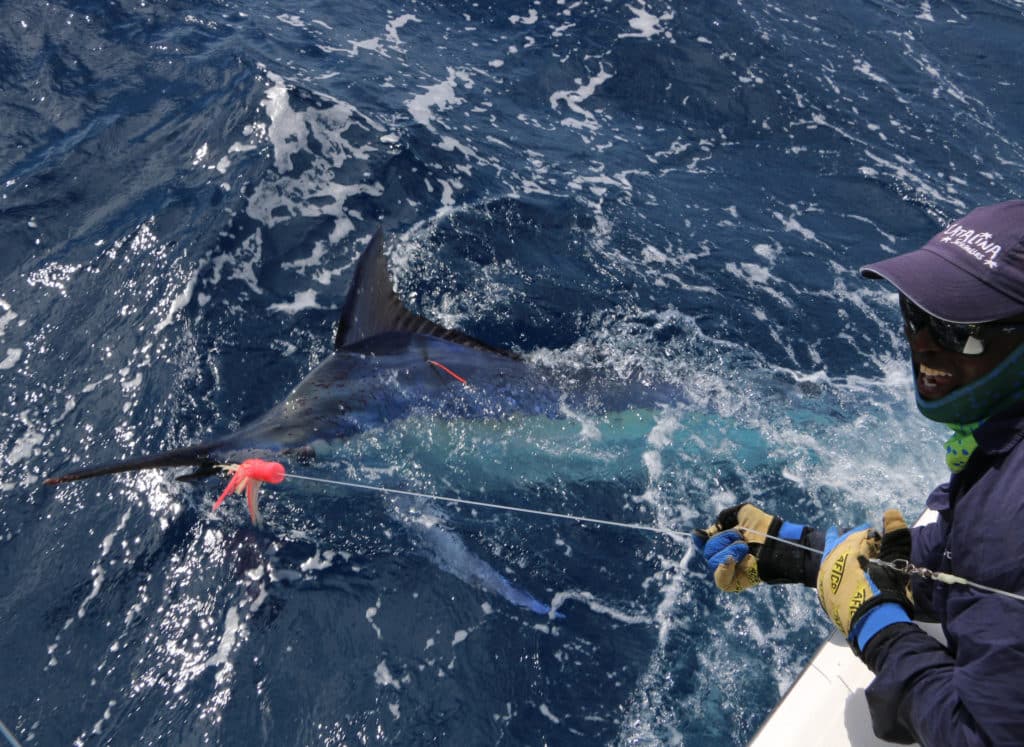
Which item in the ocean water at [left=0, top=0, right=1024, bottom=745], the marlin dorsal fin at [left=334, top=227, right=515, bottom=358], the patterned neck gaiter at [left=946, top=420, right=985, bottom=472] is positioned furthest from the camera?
the marlin dorsal fin at [left=334, top=227, right=515, bottom=358]

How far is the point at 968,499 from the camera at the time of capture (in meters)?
1.86

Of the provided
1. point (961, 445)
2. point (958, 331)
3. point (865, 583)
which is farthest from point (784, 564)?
point (958, 331)

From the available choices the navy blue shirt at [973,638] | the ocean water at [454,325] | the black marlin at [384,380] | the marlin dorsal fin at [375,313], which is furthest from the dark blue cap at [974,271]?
the marlin dorsal fin at [375,313]

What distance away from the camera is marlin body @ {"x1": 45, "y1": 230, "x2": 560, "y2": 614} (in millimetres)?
4160

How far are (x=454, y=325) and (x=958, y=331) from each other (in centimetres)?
409

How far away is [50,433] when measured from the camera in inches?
185

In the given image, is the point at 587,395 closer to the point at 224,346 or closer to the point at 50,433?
the point at 224,346

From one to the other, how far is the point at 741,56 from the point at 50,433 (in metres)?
8.50

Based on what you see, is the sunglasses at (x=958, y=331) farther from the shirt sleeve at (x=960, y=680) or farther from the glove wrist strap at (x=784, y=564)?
the glove wrist strap at (x=784, y=564)

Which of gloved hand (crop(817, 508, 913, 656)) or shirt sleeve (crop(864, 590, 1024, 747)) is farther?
gloved hand (crop(817, 508, 913, 656))

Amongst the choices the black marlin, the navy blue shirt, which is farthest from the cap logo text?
A: the black marlin

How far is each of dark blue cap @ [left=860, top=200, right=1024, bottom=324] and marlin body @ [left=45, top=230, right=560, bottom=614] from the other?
106 inches

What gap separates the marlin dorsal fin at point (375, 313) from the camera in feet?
16.1

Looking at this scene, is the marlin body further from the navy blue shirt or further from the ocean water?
the navy blue shirt
